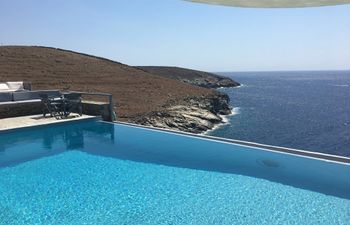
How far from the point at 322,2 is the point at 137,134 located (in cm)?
606

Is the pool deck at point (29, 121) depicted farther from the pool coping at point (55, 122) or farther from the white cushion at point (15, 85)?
the white cushion at point (15, 85)

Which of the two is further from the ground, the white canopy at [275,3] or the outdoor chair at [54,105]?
the white canopy at [275,3]

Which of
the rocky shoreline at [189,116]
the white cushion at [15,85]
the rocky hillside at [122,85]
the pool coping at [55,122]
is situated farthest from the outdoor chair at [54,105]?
the rocky shoreline at [189,116]

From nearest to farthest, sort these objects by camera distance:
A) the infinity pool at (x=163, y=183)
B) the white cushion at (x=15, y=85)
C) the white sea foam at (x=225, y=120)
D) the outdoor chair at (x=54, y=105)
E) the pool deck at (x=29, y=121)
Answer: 1. the infinity pool at (x=163, y=183)
2. the pool deck at (x=29, y=121)
3. the outdoor chair at (x=54, y=105)
4. the white cushion at (x=15, y=85)
5. the white sea foam at (x=225, y=120)

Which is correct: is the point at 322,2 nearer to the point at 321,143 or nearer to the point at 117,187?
the point at 117,187

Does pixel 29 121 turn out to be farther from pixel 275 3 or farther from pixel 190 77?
pixel 190 77

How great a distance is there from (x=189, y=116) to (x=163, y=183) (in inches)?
864

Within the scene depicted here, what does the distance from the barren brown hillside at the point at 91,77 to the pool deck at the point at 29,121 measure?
35.9 ft

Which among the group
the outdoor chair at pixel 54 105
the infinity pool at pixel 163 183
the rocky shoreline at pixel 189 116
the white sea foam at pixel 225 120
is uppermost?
the outdoor chair at pixel 54 105

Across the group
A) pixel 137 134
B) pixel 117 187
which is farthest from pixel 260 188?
pixel 137 134

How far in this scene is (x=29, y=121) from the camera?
10.4m

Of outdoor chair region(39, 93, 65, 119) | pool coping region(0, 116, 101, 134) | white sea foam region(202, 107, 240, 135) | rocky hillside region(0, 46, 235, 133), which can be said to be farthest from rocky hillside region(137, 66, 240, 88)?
pool coping region(0, 116, 101, 134)

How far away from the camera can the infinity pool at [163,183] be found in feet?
16.4

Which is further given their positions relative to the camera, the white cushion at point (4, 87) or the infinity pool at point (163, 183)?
the white cushion at point (4, 87)
